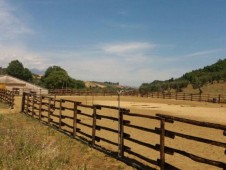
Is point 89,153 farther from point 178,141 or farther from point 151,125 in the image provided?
point 151,125

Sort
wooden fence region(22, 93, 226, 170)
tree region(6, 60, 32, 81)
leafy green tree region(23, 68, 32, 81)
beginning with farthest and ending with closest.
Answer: leafy green tree region(23, 68, 32, 81)
tree region(6, 60, 32, 81)
wooden fence region(22, 93, 226, 170)

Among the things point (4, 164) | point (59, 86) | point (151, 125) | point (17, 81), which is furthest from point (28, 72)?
point (4, 164)

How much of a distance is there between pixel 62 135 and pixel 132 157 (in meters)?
4.51

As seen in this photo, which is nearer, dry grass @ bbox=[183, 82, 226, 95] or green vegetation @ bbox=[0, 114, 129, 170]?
green vegetation @ bbox=[0, 114, 129, 170]

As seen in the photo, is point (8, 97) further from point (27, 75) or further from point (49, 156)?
point (27, 75)

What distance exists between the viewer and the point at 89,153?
11250mm

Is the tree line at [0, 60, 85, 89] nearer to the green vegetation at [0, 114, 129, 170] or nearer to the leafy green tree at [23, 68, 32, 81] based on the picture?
the leafy green tree at [23, 68, 32, 81]

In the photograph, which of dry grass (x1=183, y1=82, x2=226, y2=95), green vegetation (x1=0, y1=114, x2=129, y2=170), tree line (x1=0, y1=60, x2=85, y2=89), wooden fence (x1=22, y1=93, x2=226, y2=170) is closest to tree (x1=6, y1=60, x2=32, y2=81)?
tree line (x1=0, y1=60, x2=85, y2=89)

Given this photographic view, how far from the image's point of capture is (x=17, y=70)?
145 metres

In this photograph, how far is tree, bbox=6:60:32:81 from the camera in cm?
14438

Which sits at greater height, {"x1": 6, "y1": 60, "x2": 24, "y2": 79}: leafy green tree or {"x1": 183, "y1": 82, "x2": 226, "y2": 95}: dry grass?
{"x1": 6, "y1": 60, "x2": 24, "y2": 79}: leafy green tree

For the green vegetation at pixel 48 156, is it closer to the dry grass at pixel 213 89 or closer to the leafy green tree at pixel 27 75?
the dry grass at pixel 213 89

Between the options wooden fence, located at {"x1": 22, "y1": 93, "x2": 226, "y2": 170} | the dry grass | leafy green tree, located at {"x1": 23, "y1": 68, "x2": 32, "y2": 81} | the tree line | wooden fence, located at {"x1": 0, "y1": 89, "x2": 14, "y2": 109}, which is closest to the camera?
wooden fence, located at {"x1": 22, "y1": 93, "x2": 226, "y2": 170}

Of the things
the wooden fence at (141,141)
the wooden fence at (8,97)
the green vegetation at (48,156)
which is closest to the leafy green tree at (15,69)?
the wooden fence at (8,97)
